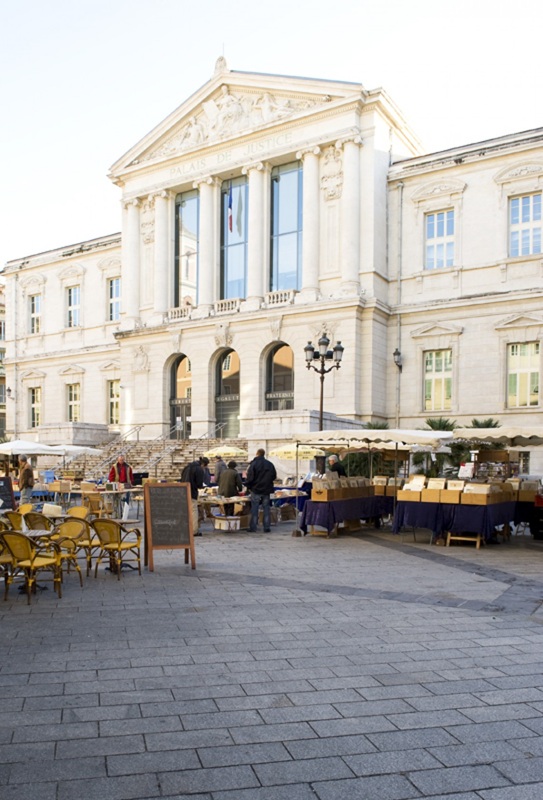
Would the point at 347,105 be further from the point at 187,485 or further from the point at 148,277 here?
the point at 187,485

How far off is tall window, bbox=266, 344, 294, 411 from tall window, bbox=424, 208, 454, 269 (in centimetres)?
778

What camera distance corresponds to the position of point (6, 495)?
46.9ft

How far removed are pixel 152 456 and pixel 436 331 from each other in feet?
46.1

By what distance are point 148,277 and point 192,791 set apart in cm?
3524

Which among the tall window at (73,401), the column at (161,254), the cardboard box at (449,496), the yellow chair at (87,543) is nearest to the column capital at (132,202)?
the column at (161,254)

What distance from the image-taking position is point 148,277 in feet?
121

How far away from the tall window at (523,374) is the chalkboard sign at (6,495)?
20.8 m

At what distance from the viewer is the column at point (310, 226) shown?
31.0 m

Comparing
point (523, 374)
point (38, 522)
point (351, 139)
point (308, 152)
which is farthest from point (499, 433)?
point (308, 152)

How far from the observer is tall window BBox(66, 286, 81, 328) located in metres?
42.5

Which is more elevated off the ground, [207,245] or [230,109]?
[230,109]

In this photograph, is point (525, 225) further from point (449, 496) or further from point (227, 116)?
point (449, 496)

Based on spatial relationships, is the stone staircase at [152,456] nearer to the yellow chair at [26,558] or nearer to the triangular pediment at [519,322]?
the triangular pediment at [519,322]

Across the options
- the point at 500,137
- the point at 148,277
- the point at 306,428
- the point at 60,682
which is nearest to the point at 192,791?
the point at 60,682
